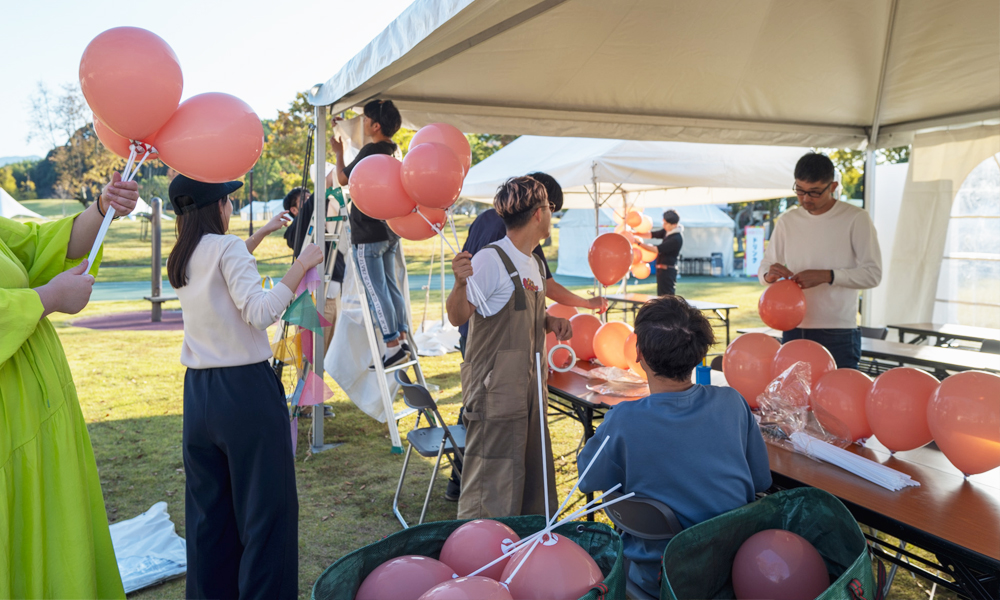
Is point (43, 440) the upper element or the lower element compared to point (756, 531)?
upper

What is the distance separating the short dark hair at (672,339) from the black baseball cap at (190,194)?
4.58 feet

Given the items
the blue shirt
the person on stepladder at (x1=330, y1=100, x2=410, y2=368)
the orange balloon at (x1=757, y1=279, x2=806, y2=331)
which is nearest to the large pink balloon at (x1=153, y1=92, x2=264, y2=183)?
the blue shirt

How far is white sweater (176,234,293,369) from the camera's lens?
186 cm

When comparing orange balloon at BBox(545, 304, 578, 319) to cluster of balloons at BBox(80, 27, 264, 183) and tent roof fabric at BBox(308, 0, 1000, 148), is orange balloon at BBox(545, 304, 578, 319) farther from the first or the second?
cluster of balloons at BBox(80, 27, 264, 183)

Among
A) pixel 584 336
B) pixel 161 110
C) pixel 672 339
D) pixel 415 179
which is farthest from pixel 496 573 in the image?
pixel 584 336

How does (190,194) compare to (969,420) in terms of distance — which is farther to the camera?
(190,194)

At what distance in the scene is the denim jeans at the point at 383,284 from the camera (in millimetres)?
4125

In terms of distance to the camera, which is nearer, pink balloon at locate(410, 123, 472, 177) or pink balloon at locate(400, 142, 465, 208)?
pink balloon at locate(400, 142, 465, 208)

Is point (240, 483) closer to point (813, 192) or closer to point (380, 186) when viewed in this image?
point (380, 186)

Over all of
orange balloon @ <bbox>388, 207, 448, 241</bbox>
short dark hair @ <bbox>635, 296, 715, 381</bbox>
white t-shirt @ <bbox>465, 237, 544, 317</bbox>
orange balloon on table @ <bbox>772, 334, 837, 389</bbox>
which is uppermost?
orange balloon @ <bbox>388, 207, 448, 241</bbox>

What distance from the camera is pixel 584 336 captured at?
3443 millimetres

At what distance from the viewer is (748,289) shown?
54.3 ft

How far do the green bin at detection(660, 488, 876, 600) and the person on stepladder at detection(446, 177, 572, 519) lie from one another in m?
0.97

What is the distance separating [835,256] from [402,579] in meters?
3.07
